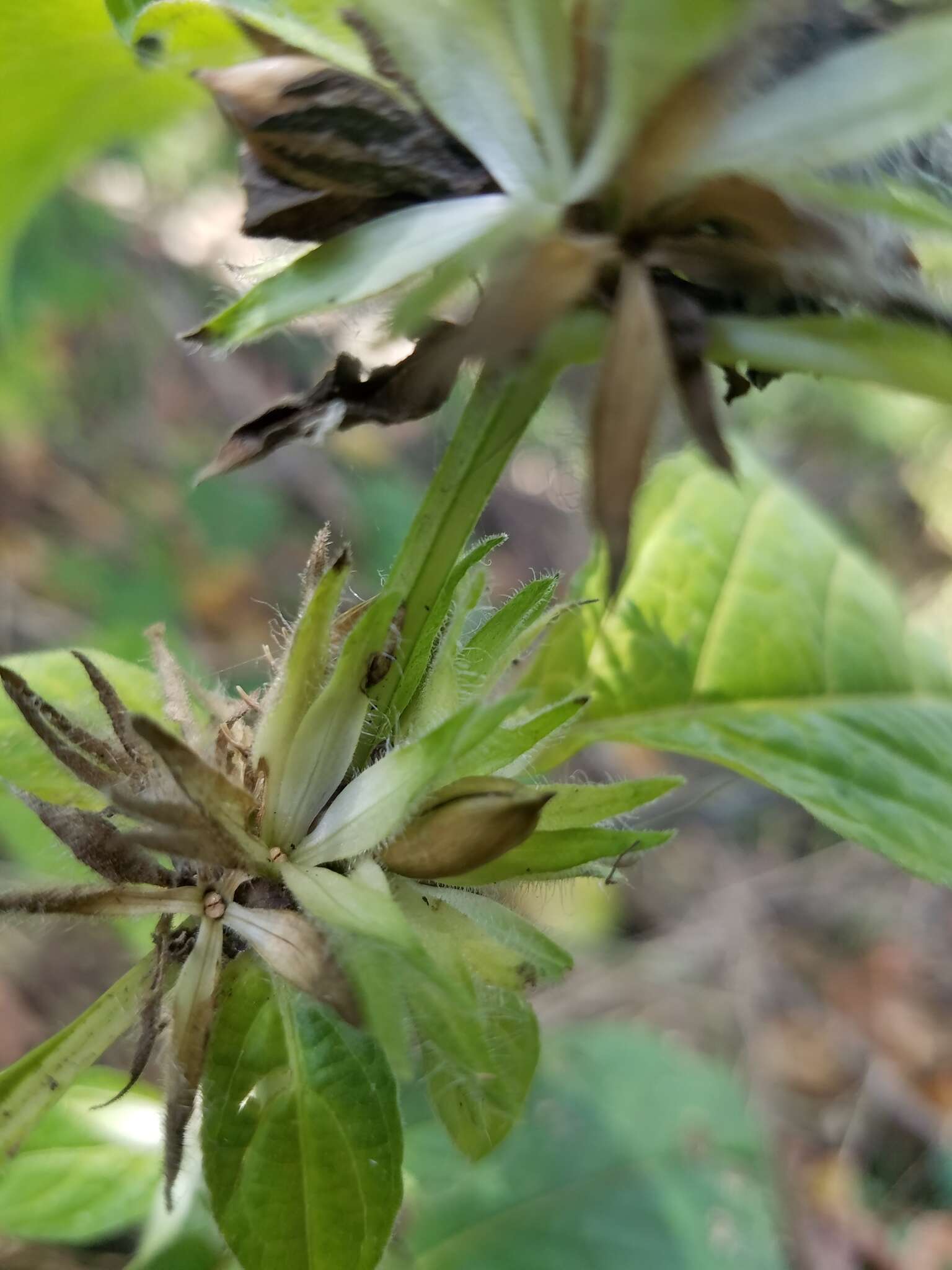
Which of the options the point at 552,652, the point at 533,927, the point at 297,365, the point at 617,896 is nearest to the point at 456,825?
the point at 533,927

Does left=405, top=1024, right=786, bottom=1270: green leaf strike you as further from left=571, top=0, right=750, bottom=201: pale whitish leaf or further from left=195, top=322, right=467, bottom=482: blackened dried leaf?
left=571, top=0, right=750, bottom=201: pale whitish leaf

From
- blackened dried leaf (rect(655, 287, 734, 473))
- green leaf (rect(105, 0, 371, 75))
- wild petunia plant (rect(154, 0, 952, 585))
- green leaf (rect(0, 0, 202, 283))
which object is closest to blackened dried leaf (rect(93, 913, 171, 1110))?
wild petunia plant (rect(154, 0, 952, 585))

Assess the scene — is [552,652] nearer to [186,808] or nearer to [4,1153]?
[186,808]

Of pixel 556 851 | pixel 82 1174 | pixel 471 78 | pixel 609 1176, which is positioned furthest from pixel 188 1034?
pixel 609 1176

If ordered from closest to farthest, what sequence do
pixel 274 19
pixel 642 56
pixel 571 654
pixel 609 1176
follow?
pixel 642 56 → pixel 274 19 → pixel 571 654 → pixel 609 1176

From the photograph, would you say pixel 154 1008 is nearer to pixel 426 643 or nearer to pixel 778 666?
pixel 426 643

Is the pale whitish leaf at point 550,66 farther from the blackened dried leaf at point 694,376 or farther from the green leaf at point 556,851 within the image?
the green leaf at point 556,851
